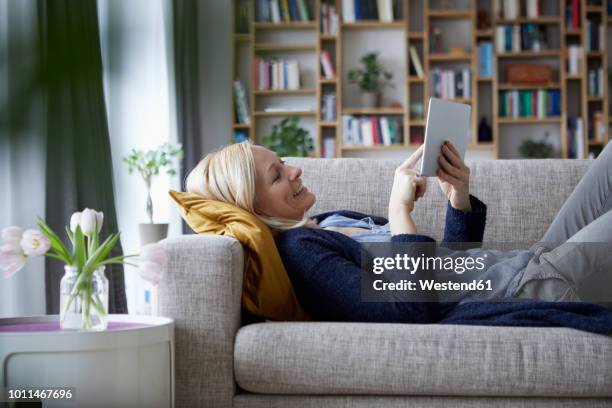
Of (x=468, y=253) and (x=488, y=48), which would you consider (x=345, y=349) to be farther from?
(x=488, y=48)

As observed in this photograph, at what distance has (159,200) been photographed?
14.9ft

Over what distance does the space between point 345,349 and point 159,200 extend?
130 inches

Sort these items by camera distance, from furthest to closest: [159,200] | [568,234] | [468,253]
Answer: [159,200] → [568,234] → [468,253]

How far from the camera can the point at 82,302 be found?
1212mm

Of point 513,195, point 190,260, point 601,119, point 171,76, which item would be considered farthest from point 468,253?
point 601,119

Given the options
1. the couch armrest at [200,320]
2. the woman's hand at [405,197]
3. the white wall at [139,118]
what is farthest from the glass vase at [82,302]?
the white wall at [139,118]

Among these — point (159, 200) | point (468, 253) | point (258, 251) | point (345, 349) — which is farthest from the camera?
point (159, 200)

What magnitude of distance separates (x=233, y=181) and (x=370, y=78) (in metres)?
4.15

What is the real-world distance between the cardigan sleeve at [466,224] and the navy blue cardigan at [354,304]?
0.70 ft

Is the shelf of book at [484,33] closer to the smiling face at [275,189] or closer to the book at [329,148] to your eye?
the book at [329,148]

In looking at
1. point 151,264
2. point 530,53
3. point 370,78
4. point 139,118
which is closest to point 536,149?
point 530,53

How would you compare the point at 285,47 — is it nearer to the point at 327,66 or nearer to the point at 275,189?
the point at 327,66

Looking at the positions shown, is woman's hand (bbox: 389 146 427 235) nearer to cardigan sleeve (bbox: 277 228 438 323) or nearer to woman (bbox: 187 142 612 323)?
woman (bbox: 187 142 612 323)

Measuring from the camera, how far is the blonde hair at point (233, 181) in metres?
1.65
